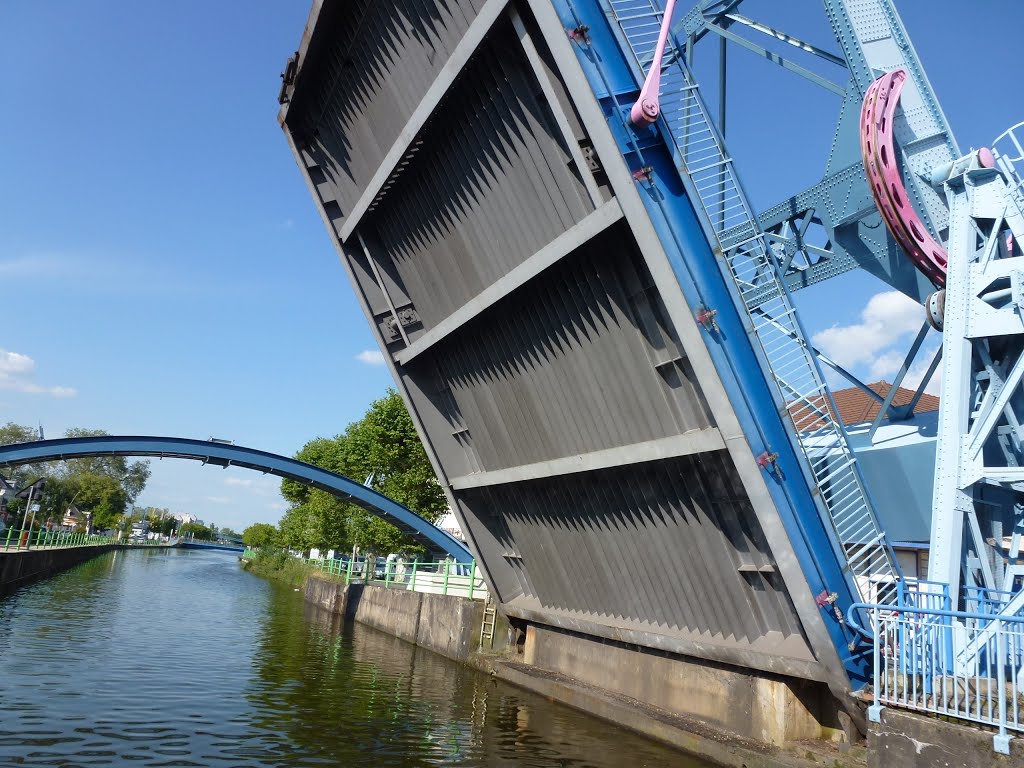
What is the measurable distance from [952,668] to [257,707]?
875 cm

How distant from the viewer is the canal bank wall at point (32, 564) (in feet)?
85.4

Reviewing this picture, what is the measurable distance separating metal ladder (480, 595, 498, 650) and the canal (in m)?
0.81

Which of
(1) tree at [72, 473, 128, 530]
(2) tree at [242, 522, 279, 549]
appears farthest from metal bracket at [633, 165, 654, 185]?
(1) tree at [72, 473, 128, 530]

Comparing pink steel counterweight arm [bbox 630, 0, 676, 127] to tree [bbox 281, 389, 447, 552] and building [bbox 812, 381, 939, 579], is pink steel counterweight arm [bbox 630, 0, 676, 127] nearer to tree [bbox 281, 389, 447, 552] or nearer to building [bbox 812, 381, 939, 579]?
building [bbox 812, 381, 939, 579]

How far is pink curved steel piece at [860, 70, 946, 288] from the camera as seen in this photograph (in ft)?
31.0

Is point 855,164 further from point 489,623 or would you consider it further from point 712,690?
point 489,623

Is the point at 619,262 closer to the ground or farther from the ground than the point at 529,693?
farther from the ground

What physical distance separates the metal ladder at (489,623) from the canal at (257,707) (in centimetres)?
81

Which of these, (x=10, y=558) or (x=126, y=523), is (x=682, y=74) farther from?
(x=126, y=523)

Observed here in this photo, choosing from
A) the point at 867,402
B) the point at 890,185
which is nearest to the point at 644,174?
the point at 890,185

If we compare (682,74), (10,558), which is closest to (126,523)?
(10,558)

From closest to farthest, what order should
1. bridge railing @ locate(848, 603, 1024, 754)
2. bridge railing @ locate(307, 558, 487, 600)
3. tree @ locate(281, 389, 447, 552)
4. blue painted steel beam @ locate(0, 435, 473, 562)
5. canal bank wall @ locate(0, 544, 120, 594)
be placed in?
bridge railing @ locate(848, 603, 1024, 754), bridge railing @ locate(307, 558, 487, 600), blue painted steel beam @ locate(0, 435, 473, 562), canal bank wall @ locate(0, 544, 120, 594), tree @ locate(281, 389, 447, 552)

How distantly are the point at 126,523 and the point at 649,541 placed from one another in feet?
424

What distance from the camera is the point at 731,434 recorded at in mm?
8266
